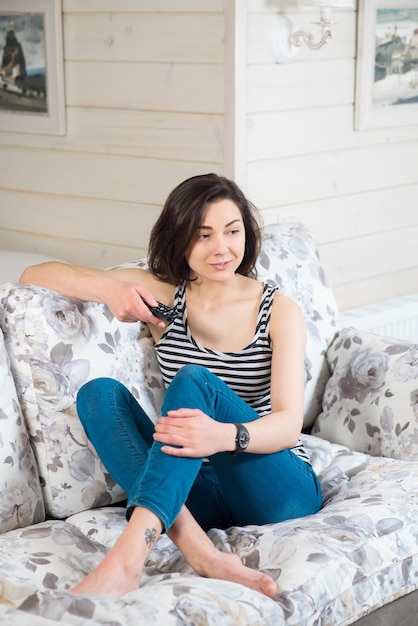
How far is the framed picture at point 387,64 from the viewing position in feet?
10.2

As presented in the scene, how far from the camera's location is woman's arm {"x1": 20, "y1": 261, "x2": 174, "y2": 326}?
6.80 feet

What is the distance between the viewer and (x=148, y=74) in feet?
9.65

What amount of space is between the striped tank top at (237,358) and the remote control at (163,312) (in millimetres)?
12

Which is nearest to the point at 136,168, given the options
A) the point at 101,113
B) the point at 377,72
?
the point at 101,113

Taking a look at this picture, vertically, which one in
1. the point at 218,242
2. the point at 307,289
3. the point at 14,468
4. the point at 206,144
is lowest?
the point at 14,468

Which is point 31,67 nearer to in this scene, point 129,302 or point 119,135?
point 119,135

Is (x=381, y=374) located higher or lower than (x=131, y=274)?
lower

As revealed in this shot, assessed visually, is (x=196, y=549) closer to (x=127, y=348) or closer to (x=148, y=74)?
(x=127, y=348)

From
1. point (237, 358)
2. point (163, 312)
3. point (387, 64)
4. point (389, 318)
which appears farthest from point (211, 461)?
point (387, 64)

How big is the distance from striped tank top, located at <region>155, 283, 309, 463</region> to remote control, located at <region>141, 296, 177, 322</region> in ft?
0.04

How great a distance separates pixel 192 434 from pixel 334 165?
63.3 inches

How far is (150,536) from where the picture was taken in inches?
66.5

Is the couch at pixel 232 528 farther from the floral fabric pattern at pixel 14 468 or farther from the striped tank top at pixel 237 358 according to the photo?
the striped tank top at pixel 237 358

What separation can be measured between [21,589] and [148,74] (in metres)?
1.83
